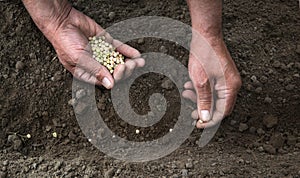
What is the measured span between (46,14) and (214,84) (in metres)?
0.73

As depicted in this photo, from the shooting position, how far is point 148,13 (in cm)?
224

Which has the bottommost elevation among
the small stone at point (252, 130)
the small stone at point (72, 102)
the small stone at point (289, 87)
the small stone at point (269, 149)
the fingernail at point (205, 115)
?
the small stone at point (269, 149)

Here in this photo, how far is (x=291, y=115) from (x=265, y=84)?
0.54ft

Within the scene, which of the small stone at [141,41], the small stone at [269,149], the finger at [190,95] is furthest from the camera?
the small stone at [141,41]

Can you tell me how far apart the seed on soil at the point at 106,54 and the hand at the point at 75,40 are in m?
0.02

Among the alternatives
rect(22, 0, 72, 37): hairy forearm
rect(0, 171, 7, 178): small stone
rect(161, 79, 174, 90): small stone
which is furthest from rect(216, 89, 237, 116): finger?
rect(0, 171, 7, 178): small stone

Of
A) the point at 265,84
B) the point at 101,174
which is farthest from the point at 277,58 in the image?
the point at 101,174

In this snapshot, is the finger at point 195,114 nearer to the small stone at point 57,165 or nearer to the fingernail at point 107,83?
the fingernail at point 107,83

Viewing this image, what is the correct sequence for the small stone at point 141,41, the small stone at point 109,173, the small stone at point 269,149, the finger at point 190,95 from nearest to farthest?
the small stone at point 109,173 < the small stone at point 269,149 < the finger at point 190,95 < the small stone at point 141,41

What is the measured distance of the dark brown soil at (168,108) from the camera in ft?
6.05

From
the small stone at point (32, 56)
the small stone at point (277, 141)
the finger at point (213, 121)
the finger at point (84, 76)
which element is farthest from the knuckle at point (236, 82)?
the small stone at point (32, 56)

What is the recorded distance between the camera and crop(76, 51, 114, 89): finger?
2006 mm

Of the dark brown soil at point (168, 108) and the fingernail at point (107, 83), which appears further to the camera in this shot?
the fingernail at point (107, 83)

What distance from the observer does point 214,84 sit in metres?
1.97
